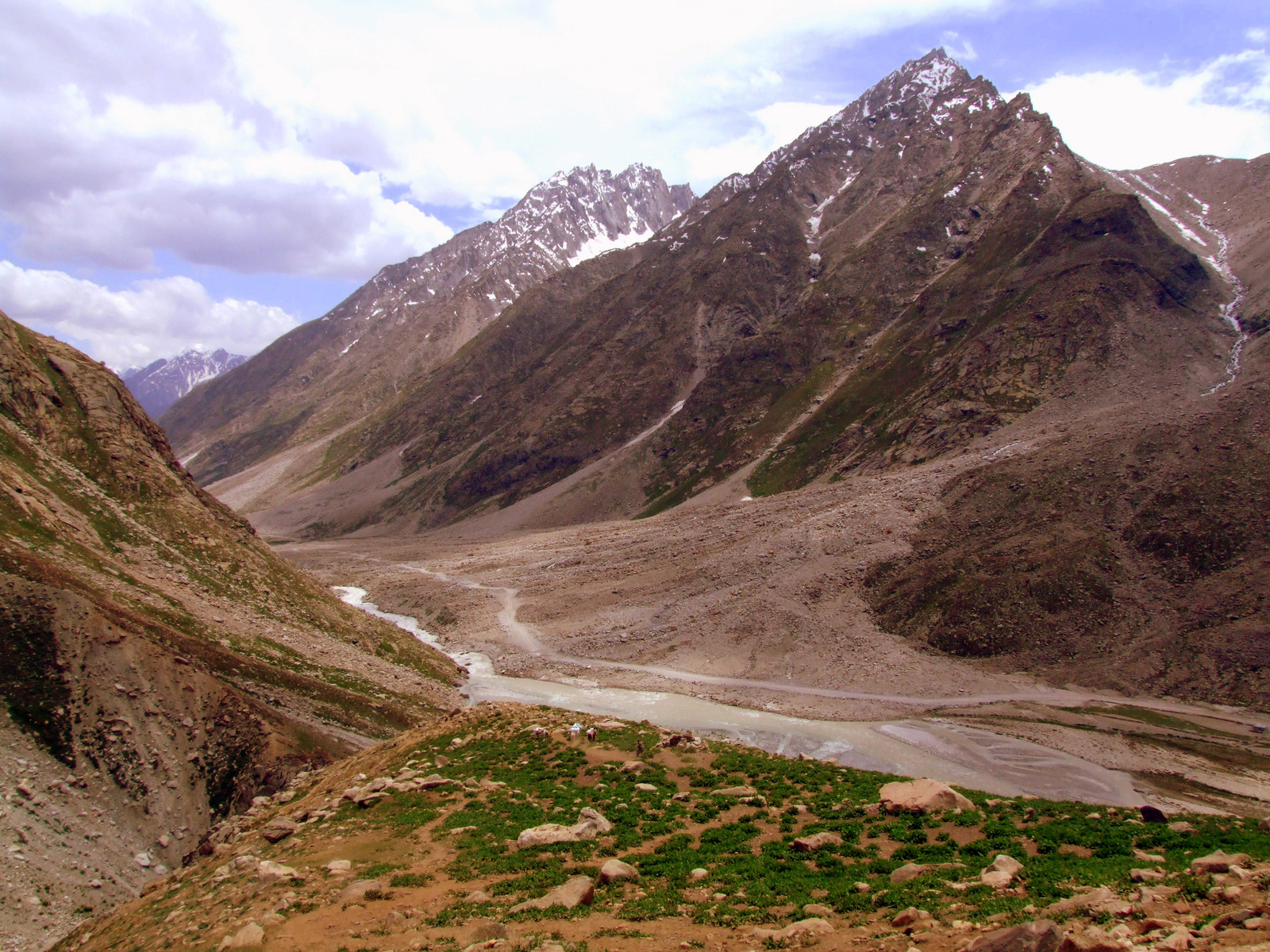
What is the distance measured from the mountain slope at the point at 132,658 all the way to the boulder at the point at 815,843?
20.6 metres

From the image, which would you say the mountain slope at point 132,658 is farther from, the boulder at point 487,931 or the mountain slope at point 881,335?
the mountain slope at point 881,335

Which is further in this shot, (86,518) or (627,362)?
(627,362)

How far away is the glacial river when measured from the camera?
38.4m

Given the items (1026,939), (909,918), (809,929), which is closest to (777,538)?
(909,918)

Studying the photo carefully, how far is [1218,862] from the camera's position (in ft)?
38.2

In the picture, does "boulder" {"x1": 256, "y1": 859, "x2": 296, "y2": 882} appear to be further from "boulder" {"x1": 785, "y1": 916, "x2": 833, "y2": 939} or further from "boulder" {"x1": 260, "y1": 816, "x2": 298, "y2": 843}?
"boulder" {"x1": 785, "y1": 916, "x2": 833, "y2": 939}

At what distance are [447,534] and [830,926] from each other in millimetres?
157514

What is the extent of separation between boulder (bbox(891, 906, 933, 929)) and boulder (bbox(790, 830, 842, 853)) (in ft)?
15.5

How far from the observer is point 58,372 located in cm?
4925

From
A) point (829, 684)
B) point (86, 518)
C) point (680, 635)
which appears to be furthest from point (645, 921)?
point (680, 635)

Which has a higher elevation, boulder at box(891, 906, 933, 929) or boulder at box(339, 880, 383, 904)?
boulder at box(891, 906, 933, 929)

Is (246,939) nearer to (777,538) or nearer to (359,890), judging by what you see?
(359,890)

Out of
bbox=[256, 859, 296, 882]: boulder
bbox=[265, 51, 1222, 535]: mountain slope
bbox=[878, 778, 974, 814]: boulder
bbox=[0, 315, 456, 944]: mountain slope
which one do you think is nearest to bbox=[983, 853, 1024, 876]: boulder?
bbox=[878, 778, 974, 814]: boulder

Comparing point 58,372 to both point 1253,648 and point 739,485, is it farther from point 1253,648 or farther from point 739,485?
point 739,485
